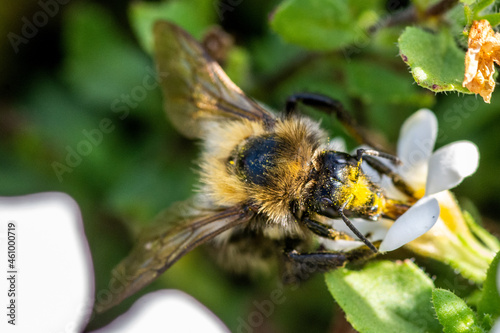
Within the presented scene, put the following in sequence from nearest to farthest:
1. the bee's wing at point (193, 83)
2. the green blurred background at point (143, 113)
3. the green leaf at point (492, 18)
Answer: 1. the green leaf at point (492, 18)
2. the bee's wing at point (193, 83)
3. the green blurred background at point (143, 113)

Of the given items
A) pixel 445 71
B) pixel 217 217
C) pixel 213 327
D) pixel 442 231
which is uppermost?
pixel 445 71

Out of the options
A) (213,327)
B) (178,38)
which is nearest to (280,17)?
(178,38)

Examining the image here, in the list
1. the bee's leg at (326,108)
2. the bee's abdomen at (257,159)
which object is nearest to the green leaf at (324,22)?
the bee's leg at (326,108)

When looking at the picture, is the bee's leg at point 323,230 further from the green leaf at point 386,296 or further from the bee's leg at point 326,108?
the bee's leg at point 326,108

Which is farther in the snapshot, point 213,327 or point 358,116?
point 358,116

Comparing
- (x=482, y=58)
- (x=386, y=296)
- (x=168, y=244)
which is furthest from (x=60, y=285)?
(x=482, y=58)

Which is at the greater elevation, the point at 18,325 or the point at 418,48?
the point at 418,48

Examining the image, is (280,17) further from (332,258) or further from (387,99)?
(332,258)
